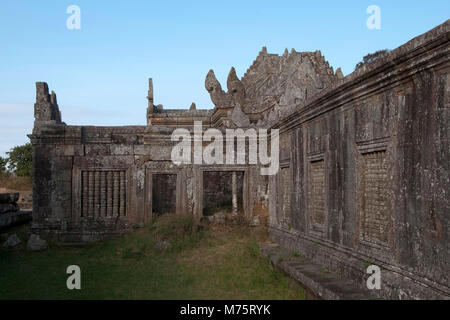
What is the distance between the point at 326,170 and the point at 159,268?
371cm

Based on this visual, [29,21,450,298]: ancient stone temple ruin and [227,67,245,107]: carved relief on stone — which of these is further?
[227,67,245,107]: carved relief on stone

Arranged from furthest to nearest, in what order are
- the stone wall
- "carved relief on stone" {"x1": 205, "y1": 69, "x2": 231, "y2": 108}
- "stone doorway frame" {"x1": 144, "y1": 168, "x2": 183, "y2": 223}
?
"carved relief on stone" {"x1": 205, "y1": 69, "x2": 231, "y2": 108} < "stone doorway frame" {"x1": 144, "y1": 168, "x2": 183, "y2": 223} < the stone wall

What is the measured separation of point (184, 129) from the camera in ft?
36.7

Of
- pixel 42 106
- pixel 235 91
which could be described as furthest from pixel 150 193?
→ pixel 235 91

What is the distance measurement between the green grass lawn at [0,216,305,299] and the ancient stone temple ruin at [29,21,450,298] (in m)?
0.75

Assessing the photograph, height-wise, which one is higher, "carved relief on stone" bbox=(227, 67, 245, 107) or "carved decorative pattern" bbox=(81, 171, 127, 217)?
"carved relief on stone" bbox=(227, 67, 245, 107)

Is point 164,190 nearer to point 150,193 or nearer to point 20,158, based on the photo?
point 150,193

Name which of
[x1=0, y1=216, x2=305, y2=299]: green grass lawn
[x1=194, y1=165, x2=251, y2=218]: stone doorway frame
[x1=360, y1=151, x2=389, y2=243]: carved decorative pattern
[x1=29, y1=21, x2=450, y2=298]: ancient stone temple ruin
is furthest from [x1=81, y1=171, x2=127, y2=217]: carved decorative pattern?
[x1=360, y1=151, x2=389, y2=243]: carved decorative pattern

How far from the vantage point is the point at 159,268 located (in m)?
8.25

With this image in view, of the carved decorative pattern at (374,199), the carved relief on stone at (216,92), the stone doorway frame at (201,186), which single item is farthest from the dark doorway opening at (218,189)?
the carved decorative pattern at (374,199)

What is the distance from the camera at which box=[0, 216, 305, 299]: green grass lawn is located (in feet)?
21.3

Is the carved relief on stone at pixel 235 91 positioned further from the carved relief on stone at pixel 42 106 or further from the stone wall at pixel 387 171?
the stone wall at pixel 387 171

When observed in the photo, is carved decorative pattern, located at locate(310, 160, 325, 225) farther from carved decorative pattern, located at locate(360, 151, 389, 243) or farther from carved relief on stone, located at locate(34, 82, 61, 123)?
carved relief on stone, located at locate(34, 82, 61, 123)
